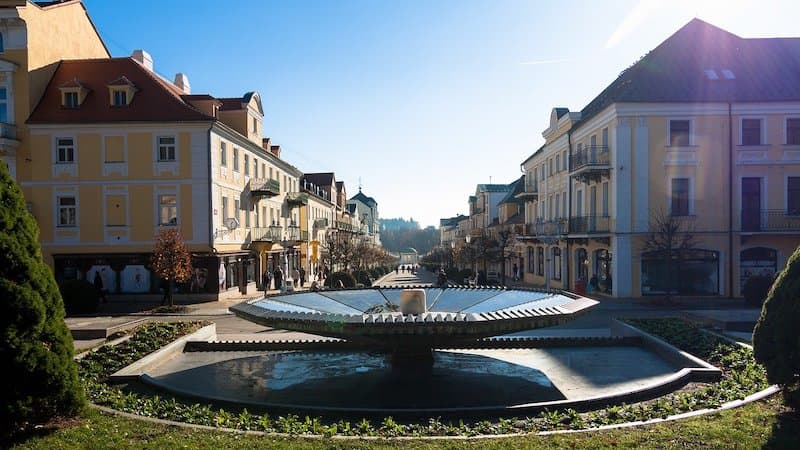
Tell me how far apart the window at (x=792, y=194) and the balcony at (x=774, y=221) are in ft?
1.05

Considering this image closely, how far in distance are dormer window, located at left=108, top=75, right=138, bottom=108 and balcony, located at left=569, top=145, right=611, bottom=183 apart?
25.1 m

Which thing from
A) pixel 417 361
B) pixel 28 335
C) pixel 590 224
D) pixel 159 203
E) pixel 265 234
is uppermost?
pixel 159 203

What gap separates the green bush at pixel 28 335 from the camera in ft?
24.1

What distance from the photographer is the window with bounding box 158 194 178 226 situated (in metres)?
31.7

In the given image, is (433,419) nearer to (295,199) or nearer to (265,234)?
(265,234)

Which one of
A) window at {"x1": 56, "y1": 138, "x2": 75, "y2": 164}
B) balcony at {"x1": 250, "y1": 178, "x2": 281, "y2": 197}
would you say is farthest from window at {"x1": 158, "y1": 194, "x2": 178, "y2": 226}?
balcony at {"x1": 250, "y1": 178, "x2": 281, "y2": 197}

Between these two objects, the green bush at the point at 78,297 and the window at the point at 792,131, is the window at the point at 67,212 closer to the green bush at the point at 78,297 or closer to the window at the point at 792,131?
the green bush at the point at 78,297

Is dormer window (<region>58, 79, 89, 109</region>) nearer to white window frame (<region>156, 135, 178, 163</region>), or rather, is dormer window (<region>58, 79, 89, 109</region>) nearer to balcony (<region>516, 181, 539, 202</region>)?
white window frame (<region>156, 135, 178, 163</region>)

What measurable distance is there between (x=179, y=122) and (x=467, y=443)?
2810cm

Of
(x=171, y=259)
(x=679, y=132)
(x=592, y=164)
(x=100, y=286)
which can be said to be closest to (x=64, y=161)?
(x=100, y=286)

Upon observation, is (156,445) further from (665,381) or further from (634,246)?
(634,246)

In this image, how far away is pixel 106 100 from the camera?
32094 mm

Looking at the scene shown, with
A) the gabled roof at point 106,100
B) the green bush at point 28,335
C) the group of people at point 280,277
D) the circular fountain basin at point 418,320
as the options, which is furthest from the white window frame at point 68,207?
the green bush at point 28,335

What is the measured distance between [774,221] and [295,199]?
3464 centimetres
